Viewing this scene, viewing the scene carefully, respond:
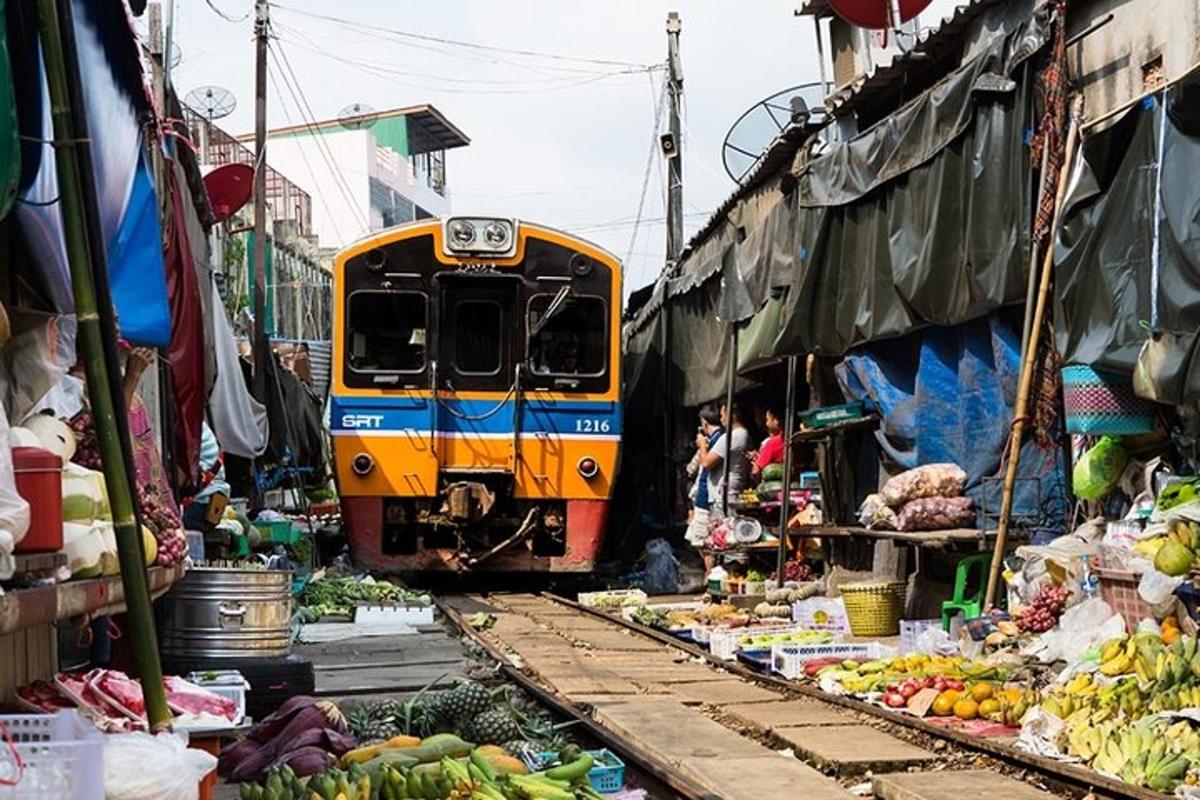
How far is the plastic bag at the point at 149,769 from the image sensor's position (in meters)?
3.02

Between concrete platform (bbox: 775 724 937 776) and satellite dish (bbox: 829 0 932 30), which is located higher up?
satellite dish (bbox: 829 0 932 30)

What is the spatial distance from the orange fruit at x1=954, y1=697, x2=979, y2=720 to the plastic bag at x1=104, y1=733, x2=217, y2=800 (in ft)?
14.5

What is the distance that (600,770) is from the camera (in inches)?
208

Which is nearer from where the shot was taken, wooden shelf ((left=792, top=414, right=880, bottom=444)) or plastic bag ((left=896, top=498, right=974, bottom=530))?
plastic bag ((left=896, top=498, right=974, bottom=530))

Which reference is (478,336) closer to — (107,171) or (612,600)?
(612,600)

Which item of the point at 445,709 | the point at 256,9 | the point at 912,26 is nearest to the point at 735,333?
the point at 912,26

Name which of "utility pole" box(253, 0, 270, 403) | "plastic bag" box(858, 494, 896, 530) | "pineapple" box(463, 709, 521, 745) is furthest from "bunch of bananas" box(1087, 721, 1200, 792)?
"utility pole" box(253, 0, 270, 403)

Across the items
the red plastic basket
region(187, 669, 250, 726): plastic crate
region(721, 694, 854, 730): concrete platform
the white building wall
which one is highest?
the white building wall

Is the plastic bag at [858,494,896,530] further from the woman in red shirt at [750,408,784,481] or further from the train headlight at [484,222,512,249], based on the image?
the train headlight at [484,222,512,249]

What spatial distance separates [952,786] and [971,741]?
86 centimetres

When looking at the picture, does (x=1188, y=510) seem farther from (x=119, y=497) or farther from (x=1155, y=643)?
(x=119, y=497)

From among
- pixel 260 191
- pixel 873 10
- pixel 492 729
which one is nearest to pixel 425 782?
pixel 492 729

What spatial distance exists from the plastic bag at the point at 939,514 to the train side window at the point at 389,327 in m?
5.98

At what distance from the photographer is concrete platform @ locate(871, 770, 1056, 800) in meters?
5.25
